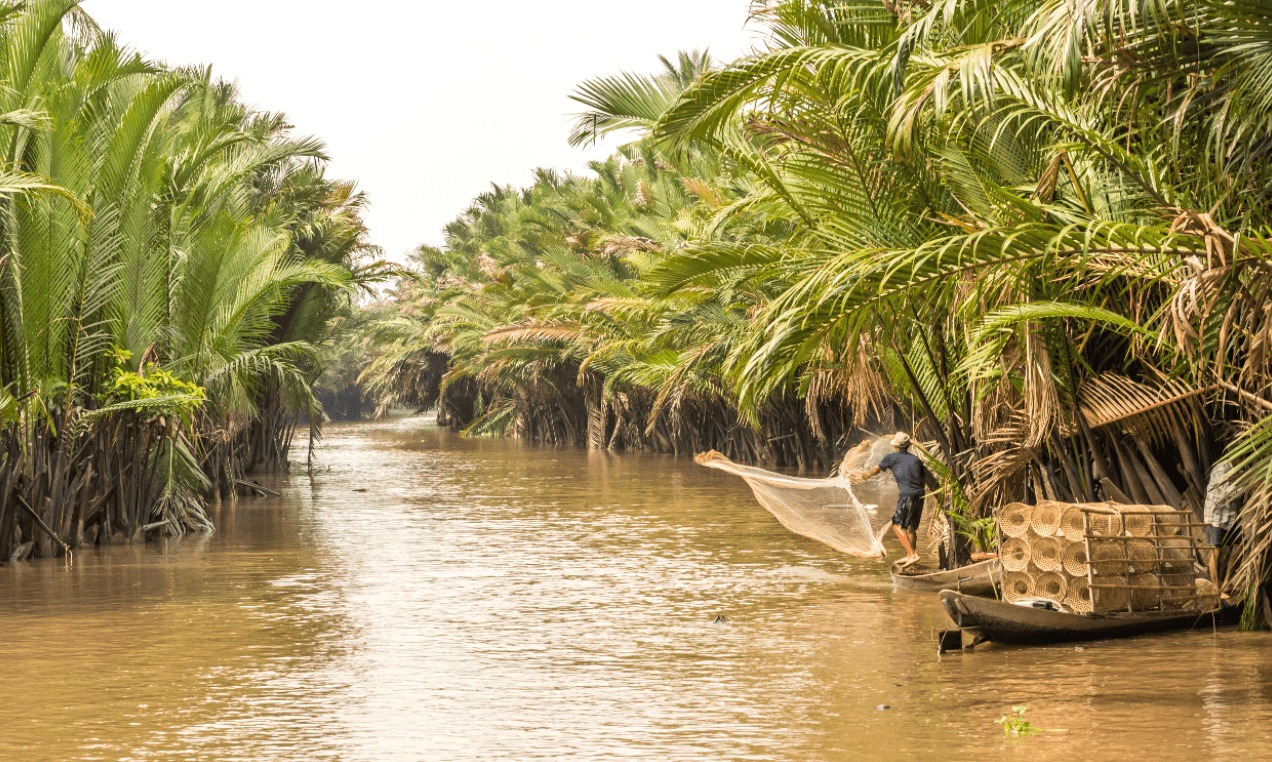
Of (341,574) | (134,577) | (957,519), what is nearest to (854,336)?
(957,519)

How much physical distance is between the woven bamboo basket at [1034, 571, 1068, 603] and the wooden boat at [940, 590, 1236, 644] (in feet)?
1.07

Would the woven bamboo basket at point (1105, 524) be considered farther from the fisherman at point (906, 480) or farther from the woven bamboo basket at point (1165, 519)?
the fisherman at point (906, 480)

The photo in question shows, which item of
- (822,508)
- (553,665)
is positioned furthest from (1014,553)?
(553,665)

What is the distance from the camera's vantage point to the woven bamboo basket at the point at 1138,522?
8719mm

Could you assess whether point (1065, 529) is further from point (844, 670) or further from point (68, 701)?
point (68, 701)

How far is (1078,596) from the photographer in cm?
890

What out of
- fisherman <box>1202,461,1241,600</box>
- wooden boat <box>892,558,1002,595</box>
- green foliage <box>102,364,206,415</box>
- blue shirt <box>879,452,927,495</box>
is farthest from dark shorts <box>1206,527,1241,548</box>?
green foliage <box>102,364,206,415</box>

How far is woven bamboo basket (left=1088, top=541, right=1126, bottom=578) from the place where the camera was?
28.6 ft

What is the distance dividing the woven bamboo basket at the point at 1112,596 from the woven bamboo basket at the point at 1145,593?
7 cm

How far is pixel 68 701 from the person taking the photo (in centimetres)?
774

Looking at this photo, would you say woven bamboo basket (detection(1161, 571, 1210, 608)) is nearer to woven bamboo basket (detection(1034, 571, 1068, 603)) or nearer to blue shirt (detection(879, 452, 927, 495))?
woven bamboo basket (detection(1034, 571, 1068, 603))

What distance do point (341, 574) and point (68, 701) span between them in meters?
5.46

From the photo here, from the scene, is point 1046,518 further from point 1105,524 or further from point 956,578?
point 956,578

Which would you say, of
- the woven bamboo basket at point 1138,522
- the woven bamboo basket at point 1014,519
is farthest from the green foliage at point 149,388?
the woven bamboo basket at point 1138,522
